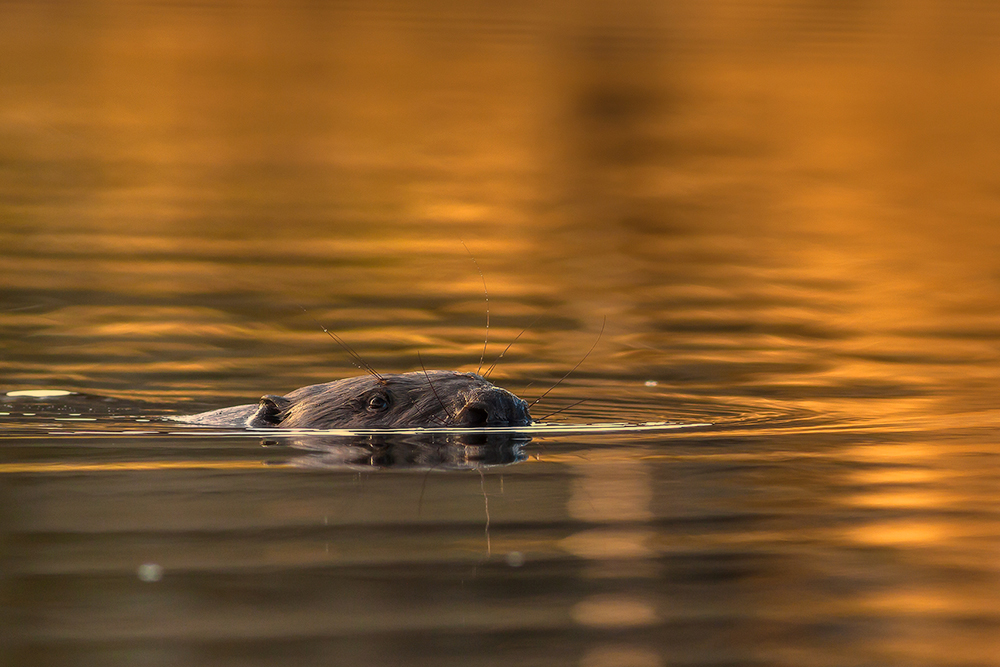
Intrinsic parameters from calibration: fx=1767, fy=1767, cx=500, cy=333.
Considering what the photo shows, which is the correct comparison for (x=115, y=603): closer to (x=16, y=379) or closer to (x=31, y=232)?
(x=16, y=379)

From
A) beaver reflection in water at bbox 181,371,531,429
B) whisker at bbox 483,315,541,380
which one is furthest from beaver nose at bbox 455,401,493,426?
whisker at bbox 483,315,541,380

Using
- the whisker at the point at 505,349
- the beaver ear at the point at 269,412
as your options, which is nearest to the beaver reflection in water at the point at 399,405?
the beaver ear at the point at 269,412

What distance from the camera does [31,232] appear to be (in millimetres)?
18000

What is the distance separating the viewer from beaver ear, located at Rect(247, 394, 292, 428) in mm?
9320

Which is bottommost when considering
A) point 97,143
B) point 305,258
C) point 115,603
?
point 115,603

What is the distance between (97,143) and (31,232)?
32.8ft

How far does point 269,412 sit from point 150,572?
3245 millimetres

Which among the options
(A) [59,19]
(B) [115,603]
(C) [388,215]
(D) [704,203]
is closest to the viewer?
(B) [115,603]

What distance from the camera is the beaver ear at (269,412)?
30.6 ft

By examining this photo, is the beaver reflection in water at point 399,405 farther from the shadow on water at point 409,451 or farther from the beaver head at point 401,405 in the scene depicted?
the shadow on water at point 409,451

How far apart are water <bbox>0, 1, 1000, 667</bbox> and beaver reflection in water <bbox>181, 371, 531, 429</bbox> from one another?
0.63 feet

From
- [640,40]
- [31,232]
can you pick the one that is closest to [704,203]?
[31,232]

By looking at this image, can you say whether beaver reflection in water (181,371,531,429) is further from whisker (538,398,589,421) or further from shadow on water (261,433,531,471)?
whisker (538,398,589,421)

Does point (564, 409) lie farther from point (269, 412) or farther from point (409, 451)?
point (409, 451)
